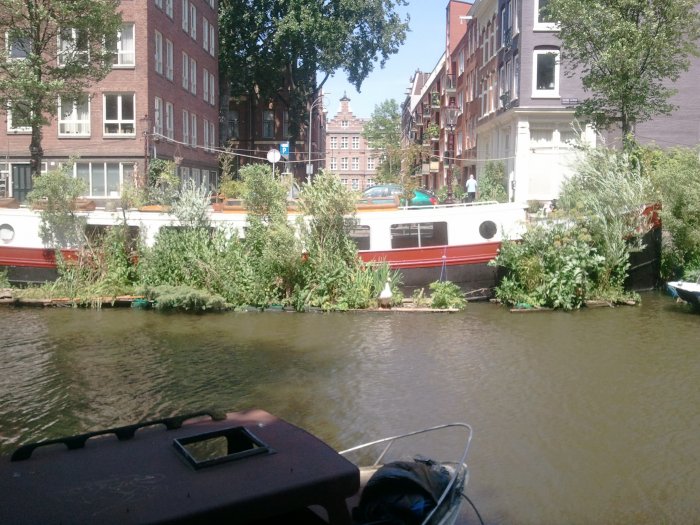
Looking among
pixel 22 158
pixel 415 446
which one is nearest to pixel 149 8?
pixel 22 158

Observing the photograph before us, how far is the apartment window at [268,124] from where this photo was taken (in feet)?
210

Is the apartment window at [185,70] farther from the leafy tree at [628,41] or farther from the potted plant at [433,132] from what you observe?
the potted plant at [433,132]

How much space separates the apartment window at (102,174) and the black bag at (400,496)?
30992 millimetres

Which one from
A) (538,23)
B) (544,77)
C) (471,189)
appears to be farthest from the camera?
(471,189)

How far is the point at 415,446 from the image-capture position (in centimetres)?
976

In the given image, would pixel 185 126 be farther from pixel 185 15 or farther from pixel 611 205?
pixel 611 205

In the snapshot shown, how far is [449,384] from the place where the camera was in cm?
1288

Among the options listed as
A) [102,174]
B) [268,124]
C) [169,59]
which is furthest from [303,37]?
[102,174]

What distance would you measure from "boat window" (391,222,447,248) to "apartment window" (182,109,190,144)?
900 inches

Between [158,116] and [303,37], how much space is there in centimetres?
1587

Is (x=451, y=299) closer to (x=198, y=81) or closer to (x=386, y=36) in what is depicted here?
(x=198, y=81)

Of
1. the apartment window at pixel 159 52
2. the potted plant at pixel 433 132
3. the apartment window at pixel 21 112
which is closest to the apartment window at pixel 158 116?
the apartment window at pixel 159 52

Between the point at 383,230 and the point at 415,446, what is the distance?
11433 millimetres

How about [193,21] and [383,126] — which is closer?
[193,21]
